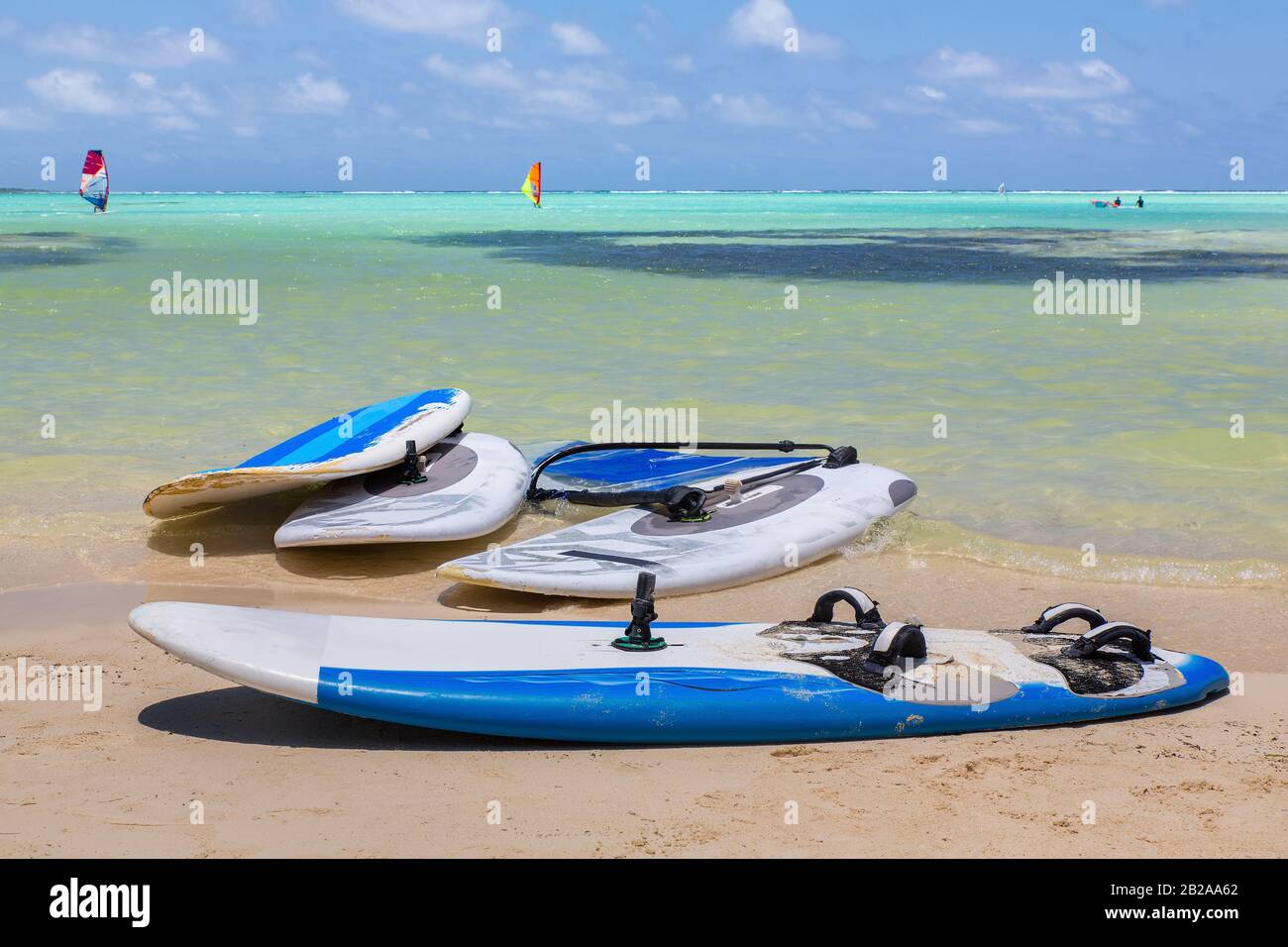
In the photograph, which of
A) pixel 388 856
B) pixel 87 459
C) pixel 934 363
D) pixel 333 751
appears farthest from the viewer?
pixel 934 363

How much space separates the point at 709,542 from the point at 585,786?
246cm

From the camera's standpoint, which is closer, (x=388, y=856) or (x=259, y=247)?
(x=388, y=856)

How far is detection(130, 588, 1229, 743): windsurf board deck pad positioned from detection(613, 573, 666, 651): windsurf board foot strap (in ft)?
0.08

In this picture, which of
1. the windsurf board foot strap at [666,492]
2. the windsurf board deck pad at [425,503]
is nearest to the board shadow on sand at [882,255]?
the windsurf board foot strap at [666,492]

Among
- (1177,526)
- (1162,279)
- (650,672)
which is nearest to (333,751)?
(650,672)

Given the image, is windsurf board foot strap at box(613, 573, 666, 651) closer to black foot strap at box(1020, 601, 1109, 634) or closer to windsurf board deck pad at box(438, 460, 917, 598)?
windsurf board deck pad at box(438, 460, 917, 598)

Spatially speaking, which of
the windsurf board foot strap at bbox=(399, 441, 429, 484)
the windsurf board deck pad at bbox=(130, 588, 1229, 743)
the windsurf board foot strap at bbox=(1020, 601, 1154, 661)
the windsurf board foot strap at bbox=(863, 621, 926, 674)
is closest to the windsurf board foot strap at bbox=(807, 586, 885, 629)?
the windsurf board deck pad at bbox=(130, 588, 1229, 743)

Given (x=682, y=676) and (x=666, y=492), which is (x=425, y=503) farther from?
(x=682, y=676)

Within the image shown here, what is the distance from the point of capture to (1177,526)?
23.2 feet

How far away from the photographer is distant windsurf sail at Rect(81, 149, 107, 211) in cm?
4747

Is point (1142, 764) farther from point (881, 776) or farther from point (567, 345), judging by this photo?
point (567, 345)

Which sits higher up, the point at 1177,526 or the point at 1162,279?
the point at 1162,279

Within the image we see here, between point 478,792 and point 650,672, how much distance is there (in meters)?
0.72

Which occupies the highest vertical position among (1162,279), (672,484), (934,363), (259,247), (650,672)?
(259,247)
